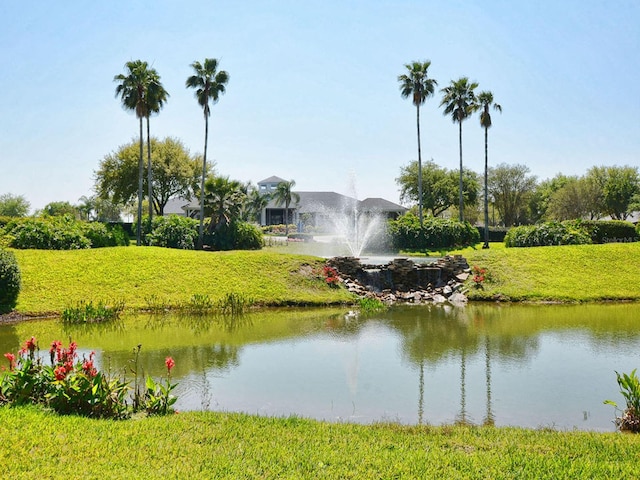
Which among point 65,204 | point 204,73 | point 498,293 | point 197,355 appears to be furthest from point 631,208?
point 65,204

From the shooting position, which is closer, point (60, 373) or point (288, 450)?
point (288, 450)

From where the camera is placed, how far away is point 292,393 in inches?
394

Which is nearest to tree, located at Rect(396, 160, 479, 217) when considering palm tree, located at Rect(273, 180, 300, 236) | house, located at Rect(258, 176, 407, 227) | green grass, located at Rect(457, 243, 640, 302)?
house, located at Rect(258, 176, 407, 227)

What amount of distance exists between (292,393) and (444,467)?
460 centimetres

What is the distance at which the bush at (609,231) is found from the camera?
119ft

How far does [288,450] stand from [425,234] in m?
35.4

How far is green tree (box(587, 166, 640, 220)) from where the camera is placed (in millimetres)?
69375

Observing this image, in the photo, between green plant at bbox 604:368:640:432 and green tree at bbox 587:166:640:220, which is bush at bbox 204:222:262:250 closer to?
green plant at bbox 604:368:640:432

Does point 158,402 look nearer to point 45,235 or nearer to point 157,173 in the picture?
point 45,235

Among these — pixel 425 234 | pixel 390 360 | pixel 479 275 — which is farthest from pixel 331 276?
pixel 425 234

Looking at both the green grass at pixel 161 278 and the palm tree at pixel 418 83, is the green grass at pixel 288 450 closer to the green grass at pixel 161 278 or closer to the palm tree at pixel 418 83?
the green grass at pixel 161 278

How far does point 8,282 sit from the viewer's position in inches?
775

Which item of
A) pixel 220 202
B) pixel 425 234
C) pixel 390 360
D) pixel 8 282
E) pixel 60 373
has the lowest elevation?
pixel 390 360

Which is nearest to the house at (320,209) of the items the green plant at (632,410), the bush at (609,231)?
the bush at (609,231)
